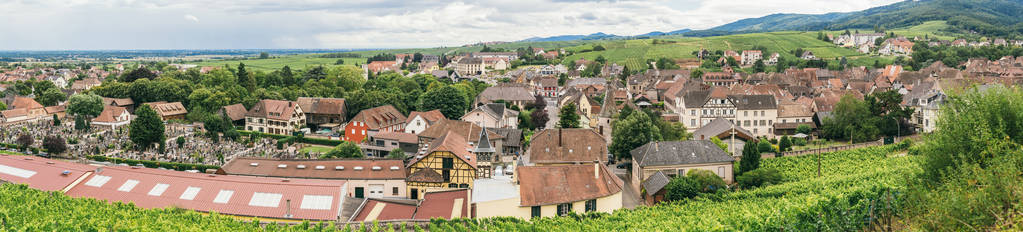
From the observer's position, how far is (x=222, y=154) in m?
51.1

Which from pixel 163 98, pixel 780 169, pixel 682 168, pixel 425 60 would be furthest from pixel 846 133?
pixel 425 60

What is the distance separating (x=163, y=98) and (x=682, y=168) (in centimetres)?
6932

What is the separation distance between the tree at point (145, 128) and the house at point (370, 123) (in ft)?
53.4

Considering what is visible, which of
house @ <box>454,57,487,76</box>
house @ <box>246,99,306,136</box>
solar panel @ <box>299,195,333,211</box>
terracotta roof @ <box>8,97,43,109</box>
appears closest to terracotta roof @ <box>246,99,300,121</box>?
house @ <box>246,99,306,136</box>

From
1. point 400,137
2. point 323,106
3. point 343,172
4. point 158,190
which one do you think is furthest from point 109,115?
point 158,190

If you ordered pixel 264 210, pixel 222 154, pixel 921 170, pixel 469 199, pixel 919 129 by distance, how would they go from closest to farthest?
pixel 921 170 → pixel 264 210 → pixel 469 199 → pixel 222 154 → pixel 919 129

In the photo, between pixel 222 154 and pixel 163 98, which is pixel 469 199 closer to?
pixel 222 154

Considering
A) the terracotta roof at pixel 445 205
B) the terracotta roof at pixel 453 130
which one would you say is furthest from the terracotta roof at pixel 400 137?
the terracotta roof at pixel 445 205

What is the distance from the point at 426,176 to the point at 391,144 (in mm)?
18263

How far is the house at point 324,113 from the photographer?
70375mm

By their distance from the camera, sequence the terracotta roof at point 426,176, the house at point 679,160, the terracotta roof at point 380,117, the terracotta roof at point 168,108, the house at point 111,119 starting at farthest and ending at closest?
the terracotta roof at point 168,108, the house at point 111,119, the terracotta roof at point 380,117, the house at point 679,160, the terracotta roof at point 426,176

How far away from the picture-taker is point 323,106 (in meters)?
70.9

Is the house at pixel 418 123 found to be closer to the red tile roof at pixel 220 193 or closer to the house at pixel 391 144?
the house at pixel 391 144

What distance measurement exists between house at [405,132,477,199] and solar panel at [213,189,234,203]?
415 inches
